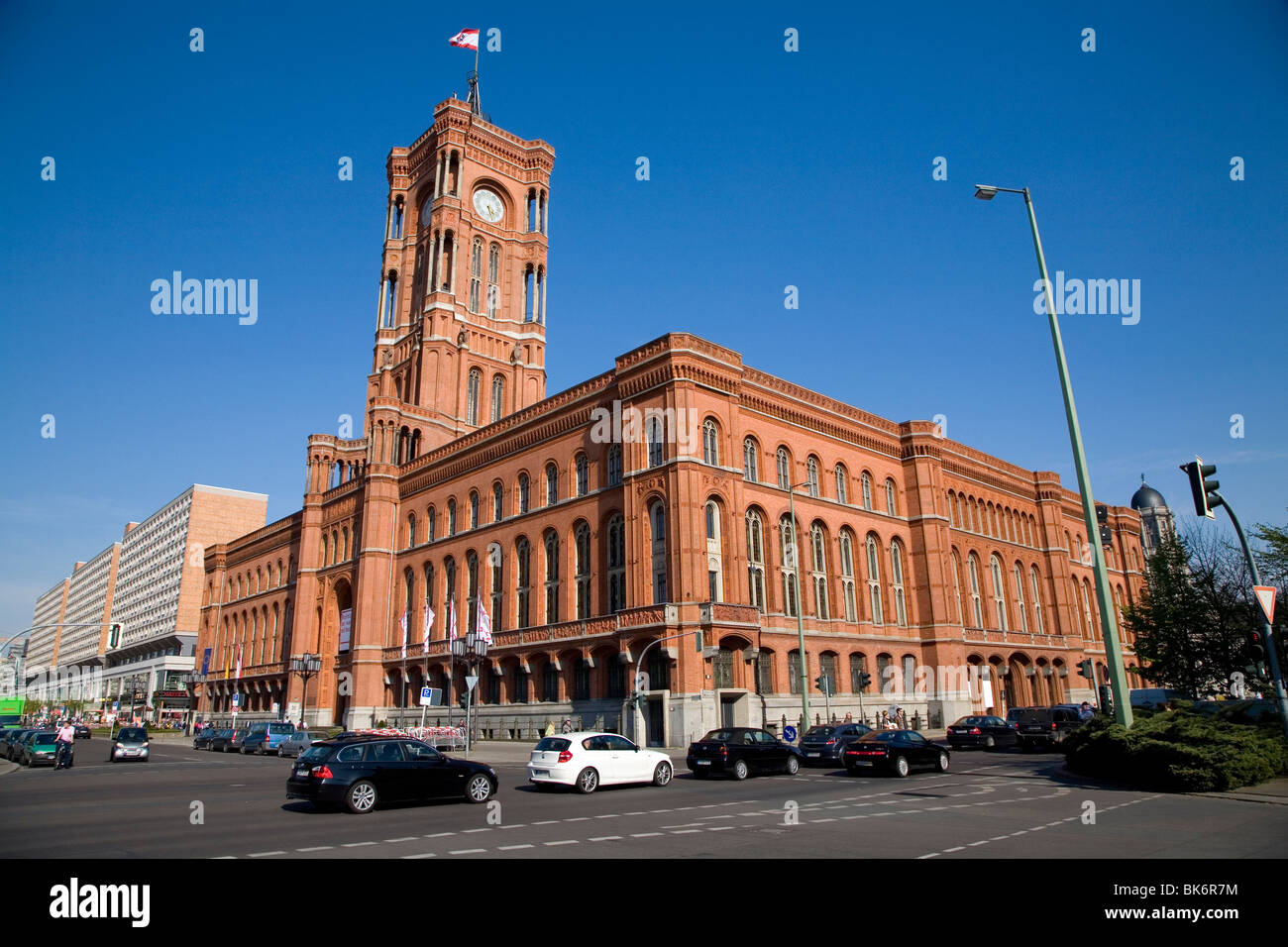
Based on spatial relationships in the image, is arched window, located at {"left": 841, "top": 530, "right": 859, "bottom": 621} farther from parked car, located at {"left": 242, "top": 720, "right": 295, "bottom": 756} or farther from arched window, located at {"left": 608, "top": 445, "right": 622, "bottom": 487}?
parked car, located at {"left": 242, "top": 720, "right": 295, "bottom": 756}

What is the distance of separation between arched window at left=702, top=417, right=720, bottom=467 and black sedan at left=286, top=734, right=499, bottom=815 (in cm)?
2427

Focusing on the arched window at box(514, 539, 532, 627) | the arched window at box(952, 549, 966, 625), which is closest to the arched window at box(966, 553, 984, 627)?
the arched window at box(952, 549, 966, 625)

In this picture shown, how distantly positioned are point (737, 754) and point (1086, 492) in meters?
11.6

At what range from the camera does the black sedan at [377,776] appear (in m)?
16.0

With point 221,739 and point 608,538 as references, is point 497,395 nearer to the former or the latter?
point 608,538

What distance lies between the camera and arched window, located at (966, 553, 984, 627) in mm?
55688

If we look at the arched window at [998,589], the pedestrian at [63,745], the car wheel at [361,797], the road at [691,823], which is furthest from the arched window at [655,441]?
the arched window at [998,589]

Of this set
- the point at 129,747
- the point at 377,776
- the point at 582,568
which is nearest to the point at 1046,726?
the point at 582,568

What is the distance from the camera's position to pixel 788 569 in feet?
144

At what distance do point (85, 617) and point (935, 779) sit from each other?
680ft

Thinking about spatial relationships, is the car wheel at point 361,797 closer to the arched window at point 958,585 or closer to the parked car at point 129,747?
the parked car at point 129,747

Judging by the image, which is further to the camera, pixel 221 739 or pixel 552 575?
pixel 221 739
